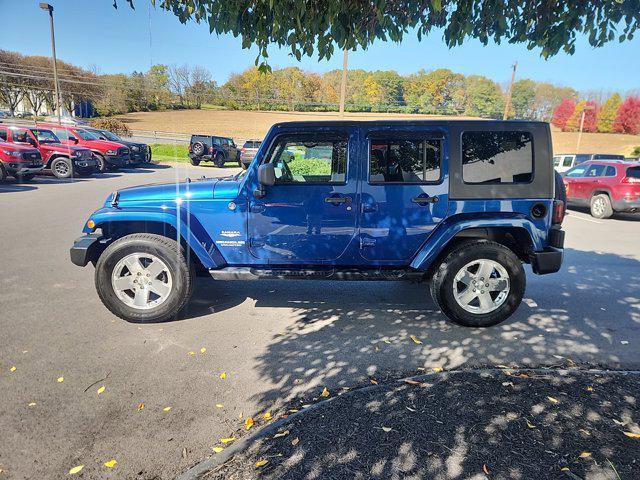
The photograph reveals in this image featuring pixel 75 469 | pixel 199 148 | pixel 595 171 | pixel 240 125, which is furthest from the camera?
pixel 240 125

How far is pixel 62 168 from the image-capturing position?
16.4 meters

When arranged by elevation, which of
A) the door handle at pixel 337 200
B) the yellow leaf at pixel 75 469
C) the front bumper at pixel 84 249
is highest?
the door handle at pixel 337 200

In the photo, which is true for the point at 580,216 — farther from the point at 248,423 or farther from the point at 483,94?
the point at 483,94

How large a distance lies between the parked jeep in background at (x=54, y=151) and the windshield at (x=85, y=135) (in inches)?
76.8

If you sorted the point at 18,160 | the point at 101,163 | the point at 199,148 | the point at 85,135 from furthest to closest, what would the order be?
the point at 199,148
the point at 85,135
the point at 101,163
the point at 18,160

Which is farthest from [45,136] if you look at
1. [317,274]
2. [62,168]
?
[317,274]

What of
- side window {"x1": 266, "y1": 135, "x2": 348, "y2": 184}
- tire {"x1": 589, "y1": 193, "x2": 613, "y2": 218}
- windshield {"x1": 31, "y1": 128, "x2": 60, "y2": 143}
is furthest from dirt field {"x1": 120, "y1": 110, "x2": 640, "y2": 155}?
side window {"x1": 266, "y1": 135, "x2": 348, "y2": 184}

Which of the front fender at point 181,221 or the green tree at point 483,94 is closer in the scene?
the front fender at point 181,221

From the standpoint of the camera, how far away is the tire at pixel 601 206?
11.4m

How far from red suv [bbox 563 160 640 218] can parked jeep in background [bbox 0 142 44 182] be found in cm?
1755

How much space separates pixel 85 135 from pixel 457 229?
20539 millimetres

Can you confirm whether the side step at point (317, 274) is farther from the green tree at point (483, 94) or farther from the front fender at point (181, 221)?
the green tree at point (483, 94)

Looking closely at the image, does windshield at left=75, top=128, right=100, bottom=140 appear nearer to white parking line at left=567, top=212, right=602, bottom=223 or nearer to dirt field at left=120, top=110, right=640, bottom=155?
white parking line at left=567, top=212, right=602, bottom=223

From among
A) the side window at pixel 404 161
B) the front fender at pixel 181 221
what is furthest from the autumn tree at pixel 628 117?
the front fender at pixel 181 221
